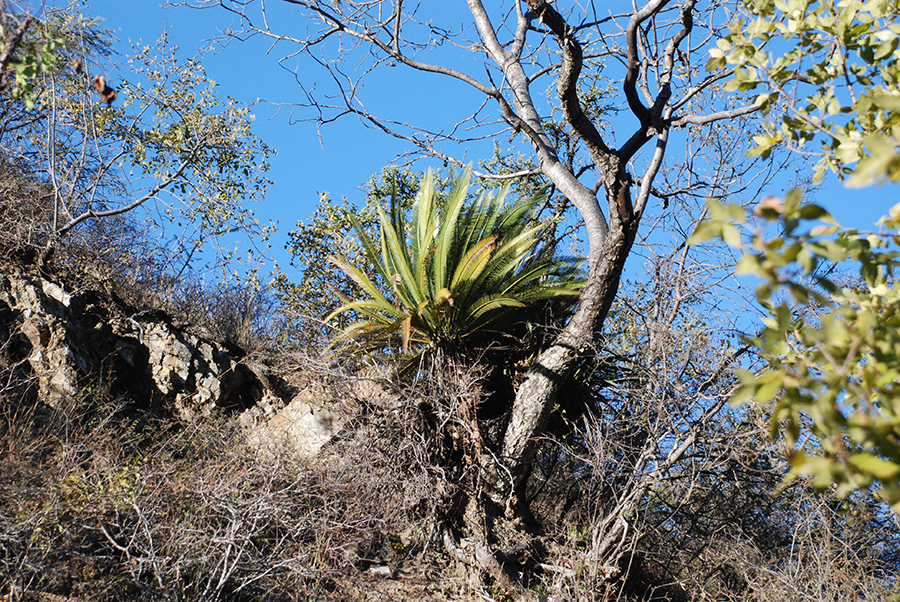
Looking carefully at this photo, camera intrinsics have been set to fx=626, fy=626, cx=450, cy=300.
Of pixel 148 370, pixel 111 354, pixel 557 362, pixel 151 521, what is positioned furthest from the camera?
pixel 148 370

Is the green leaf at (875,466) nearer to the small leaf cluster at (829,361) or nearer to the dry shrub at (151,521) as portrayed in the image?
the small leaf cluster at (829,361)

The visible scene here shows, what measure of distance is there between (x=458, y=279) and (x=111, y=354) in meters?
4.49

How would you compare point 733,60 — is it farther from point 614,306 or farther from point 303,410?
point 303,410

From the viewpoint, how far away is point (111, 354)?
290 inches

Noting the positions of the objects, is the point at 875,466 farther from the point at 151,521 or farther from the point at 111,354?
the point at 111,354

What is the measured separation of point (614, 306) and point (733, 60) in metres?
5.84

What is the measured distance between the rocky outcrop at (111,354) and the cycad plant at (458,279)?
8.96ft

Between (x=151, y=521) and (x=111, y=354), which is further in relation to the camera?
(x=111, y=354)

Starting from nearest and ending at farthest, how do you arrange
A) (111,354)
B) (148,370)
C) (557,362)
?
(557,362), (111,354), (148,370)

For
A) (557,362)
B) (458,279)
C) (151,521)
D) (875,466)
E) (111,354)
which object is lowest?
(151,521)

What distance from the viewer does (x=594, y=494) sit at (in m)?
6.20

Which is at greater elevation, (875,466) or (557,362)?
(557,362)

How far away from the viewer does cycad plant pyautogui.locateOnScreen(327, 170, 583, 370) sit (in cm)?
568

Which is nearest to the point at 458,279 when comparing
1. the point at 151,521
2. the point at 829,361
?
the point at 151,521
